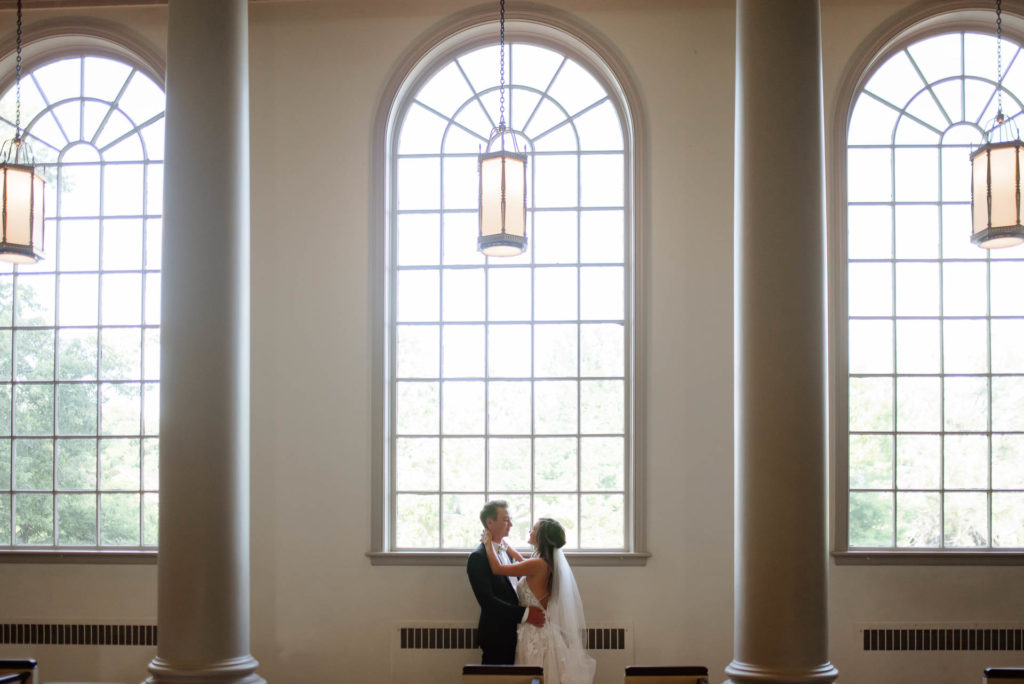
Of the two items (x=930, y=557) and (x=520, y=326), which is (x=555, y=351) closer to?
(x=520, y=326)

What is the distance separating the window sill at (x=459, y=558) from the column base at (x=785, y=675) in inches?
73.0

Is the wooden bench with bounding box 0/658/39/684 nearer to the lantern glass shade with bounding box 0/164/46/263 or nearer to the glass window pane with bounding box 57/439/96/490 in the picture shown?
the glass window pane with bounding box 57/439/96/490

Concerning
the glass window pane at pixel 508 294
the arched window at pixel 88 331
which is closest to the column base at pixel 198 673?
the arched window at pixel 88 331

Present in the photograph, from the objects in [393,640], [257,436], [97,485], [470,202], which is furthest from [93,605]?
[470,202]

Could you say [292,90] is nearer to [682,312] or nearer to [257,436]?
[257,436]

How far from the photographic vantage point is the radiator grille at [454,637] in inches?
251

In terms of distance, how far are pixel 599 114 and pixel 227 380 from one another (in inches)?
140

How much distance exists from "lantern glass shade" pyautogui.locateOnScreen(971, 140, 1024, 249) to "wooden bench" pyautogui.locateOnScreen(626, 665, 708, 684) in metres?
3.15

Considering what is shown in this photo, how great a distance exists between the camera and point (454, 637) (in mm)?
6445

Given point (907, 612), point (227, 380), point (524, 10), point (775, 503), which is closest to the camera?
point (775, 503)

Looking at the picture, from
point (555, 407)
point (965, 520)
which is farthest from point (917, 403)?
point (555, 407)

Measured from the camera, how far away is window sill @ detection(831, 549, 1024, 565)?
636 cm

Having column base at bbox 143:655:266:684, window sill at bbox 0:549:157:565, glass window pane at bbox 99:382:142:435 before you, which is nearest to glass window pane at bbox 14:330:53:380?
glass window pane at bbox 99:382:142:435

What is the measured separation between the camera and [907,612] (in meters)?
6.36
